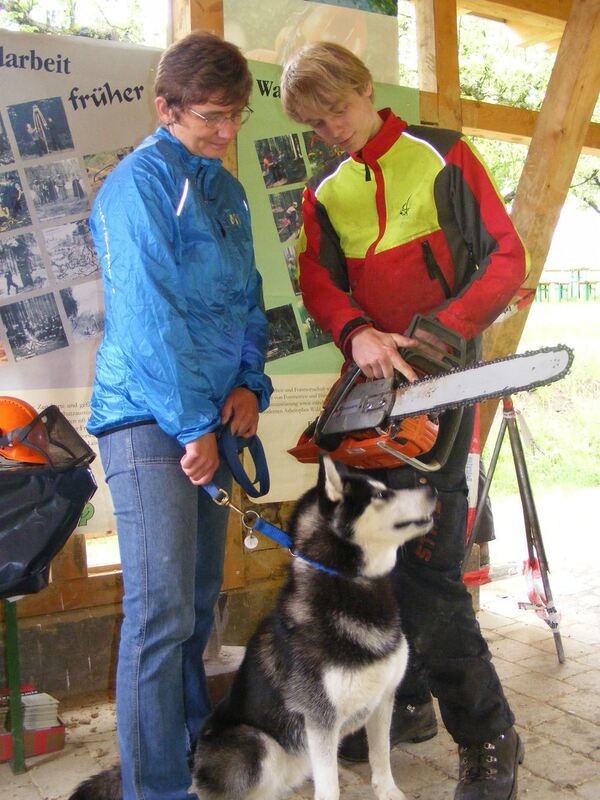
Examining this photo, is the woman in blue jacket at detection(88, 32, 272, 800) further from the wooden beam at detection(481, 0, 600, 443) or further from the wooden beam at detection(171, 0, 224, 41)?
the wooden beam at detection(481, 0, 600, 443)

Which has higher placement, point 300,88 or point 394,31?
point 394,31

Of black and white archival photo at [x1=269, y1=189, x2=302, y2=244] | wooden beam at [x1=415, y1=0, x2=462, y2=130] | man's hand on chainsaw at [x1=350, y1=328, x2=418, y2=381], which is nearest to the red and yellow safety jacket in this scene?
man's hand on chainsaw at [x1=350, y1=328, x2=418, y2=381]

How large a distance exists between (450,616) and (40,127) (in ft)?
7.47

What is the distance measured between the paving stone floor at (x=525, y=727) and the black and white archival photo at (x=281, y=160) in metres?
2.25

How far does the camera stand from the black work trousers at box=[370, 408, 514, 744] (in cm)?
228

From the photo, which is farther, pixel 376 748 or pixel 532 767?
pixel 532 767

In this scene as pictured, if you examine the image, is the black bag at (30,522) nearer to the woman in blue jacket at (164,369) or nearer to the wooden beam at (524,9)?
the woman in blue jacket at (164,369)

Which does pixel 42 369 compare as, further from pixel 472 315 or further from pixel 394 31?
pixel 394 31

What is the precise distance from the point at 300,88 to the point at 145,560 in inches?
54.4

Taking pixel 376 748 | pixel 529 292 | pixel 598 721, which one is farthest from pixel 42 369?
pixel 598 721

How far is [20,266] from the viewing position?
2.90m

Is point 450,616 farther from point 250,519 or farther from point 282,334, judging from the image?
point 282,334

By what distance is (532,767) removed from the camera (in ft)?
8.35

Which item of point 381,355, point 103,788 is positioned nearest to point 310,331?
point 381,355
